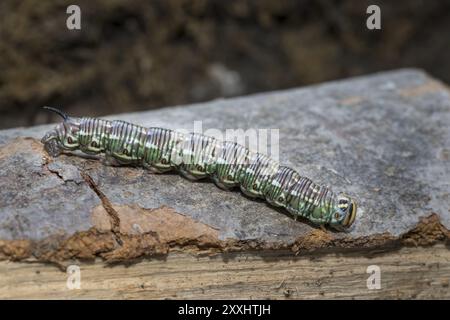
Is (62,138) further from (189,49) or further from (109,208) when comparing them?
(189,49)

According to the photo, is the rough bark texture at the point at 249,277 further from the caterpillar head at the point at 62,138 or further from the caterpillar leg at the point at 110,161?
the caterpillar head at the point at 62,138

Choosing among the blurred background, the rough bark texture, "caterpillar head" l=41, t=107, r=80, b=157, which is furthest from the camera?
the blurred background

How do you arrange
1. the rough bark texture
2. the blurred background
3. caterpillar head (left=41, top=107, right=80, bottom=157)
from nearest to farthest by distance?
1. the rough bark texture
2. caterpillar head (left=41, top=107, right=80, bottom=157)
3. the blurred background

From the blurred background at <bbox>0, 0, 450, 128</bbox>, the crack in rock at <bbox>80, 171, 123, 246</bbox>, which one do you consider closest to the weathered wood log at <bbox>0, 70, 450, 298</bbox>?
the crack in rock at <bbox>80, 171, 123, 246</bbox>

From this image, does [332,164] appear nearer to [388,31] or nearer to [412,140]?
[412,140]

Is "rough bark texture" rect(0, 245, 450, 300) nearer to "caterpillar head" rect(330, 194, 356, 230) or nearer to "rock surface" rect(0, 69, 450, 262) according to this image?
"rock surface" rect(0, 69, 450, 262)
